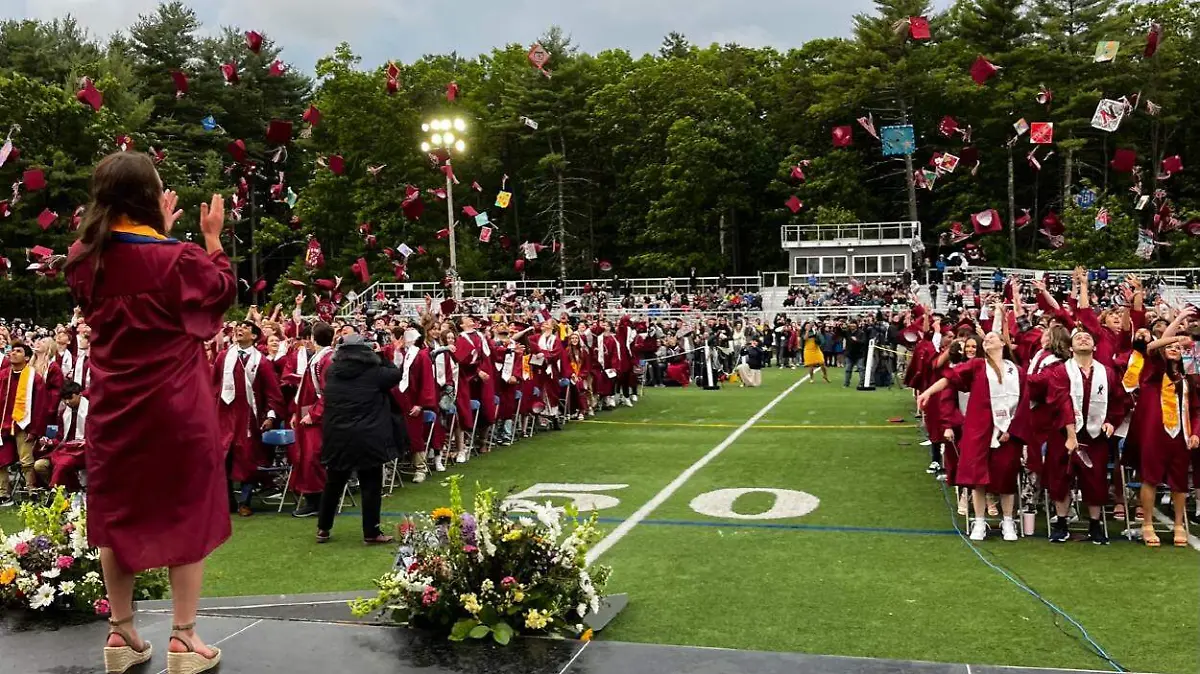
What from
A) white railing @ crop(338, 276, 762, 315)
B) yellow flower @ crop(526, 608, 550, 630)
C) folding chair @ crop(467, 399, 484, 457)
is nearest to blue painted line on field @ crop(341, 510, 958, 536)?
yellow flower @ crop(526, 608, 550, 630)

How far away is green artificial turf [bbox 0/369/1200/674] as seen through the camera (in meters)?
5.79

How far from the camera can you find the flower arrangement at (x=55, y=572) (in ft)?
17.5

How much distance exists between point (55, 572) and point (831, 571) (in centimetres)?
491

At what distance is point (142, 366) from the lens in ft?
12.6

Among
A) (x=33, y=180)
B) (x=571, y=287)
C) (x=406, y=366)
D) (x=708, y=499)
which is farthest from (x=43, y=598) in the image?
(x=571, y=287)

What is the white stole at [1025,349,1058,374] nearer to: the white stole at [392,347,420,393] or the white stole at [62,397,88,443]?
the white stole at [392,347,420,393]

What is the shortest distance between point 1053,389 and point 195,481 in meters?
6.64

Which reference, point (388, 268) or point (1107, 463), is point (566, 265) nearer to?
point (388, 268)

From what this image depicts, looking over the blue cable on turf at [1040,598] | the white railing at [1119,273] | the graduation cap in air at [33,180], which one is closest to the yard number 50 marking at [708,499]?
the blue cable on turf at [1040,598]

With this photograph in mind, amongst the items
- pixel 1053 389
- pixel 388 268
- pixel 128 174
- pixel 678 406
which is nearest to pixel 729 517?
pixel 1053 389

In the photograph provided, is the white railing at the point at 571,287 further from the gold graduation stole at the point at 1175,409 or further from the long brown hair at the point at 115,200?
the long brown hair at the point at 115,200

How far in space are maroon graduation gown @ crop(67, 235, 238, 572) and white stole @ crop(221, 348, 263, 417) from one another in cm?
650

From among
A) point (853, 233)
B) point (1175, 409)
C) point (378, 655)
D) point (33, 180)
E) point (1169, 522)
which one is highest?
point (33, 180)

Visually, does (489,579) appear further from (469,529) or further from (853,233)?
(853,233)
